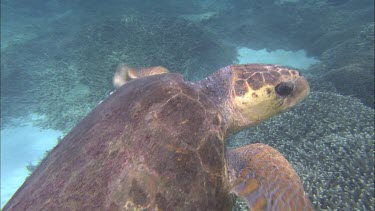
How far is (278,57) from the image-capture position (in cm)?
1292

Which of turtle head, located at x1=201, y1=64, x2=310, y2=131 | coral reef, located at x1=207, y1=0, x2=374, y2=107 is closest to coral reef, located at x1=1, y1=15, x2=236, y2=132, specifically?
coral reef, located at x1=207, y1=0, x2=374, y2=107

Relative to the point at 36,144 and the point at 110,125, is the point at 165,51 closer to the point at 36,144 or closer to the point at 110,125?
the point at 36,144

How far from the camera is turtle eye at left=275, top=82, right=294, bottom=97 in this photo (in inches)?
85.1

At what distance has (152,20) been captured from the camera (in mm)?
12031

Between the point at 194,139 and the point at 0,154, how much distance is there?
485 inches

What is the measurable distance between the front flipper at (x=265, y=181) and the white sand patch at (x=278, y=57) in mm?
11121

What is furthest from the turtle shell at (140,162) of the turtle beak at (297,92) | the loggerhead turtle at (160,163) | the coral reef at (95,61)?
the coral reef at (95,61)

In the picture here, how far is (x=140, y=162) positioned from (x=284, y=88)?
5.01 feet

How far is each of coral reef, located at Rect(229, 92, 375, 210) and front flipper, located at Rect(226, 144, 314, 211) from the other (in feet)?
6.22

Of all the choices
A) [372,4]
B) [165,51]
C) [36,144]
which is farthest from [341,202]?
[372,4]

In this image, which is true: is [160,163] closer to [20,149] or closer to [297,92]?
[297,92]

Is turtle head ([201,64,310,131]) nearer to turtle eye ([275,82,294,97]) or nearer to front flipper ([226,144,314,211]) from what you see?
turtle eye ([275,82,294,97])

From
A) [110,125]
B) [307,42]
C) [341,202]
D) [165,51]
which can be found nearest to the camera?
[110,125]

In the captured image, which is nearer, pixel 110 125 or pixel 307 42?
pixel 110 125
